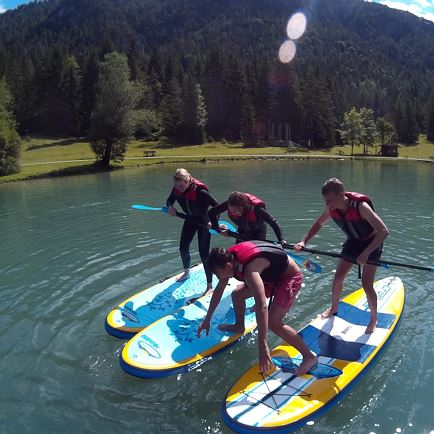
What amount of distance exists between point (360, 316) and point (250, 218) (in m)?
2.81

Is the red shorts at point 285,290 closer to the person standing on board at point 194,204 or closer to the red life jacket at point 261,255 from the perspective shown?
the red life jacket at point 261,255

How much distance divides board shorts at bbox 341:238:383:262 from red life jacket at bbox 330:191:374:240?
12cm

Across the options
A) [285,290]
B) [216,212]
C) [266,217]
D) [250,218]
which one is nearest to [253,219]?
[250,218]

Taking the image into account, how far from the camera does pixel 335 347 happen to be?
7.44 m

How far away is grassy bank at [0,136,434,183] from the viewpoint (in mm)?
49719

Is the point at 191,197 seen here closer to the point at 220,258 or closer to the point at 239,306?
the point at 239,306

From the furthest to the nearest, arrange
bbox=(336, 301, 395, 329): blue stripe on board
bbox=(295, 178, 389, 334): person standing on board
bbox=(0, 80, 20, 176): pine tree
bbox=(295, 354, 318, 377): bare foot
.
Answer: bbox=(0, 80, 20, 176): pine tree → bbox=(336, 301, 395, 329): blue stripe on board → bbox=(295, 178, 389, 334): person standing on board → bbox=(295, 354, 318, 377): bare foot

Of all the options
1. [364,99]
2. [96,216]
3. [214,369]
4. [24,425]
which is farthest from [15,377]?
[364,99]

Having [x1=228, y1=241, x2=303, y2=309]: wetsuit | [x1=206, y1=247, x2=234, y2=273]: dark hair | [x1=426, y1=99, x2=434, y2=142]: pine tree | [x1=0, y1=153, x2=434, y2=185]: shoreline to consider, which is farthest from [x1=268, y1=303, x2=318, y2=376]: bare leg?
[x1=426, y1=99, x2=434, y2=142]: pine tree

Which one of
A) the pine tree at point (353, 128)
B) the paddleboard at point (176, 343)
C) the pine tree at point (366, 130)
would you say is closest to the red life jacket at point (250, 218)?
the paddleboard at point (176, 343)

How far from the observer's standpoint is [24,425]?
243 inches

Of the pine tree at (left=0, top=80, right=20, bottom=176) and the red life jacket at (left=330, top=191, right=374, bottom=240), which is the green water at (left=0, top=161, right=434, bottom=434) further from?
the pine tree at (left=0, top=80, right=20, bottom=176)

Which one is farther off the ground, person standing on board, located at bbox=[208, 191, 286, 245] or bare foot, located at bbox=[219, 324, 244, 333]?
person standing on board, located at bbox=[208, 191, 286, 245]

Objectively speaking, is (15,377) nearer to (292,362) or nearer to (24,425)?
(24,425)
